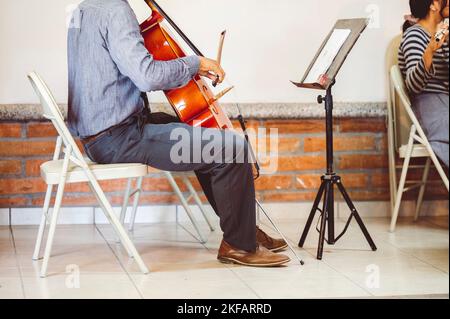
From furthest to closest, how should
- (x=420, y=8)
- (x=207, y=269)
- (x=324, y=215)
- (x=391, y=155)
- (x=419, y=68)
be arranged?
(x=391, y=155) → (x=420, y=8) → (x=419, y=68) → (x=324, y=215) → (x=207, y=269)

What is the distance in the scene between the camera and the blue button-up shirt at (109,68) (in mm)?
2945

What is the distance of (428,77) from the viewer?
3576 millimetres

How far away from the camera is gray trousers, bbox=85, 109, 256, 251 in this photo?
10.1ft

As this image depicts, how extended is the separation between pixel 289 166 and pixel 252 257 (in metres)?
1.09

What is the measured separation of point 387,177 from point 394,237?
601mm

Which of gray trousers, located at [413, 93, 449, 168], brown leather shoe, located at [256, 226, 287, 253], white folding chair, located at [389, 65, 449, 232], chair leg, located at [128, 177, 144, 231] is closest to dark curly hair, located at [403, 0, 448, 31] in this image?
white folding chair, located at [389, 65, 449, 232]

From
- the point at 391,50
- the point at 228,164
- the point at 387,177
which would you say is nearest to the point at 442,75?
the point at 391,50

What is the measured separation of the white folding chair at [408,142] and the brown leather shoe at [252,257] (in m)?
0.89

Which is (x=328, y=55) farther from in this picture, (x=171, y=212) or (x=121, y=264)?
(x=171, y=212)

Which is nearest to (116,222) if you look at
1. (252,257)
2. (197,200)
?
(252,257)

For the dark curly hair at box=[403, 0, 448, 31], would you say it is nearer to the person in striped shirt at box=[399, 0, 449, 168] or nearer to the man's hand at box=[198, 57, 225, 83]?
the person in striped shirt at box=[399, 0, 449, 168]

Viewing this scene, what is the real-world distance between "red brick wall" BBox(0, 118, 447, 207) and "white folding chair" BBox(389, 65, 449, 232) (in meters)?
0.18

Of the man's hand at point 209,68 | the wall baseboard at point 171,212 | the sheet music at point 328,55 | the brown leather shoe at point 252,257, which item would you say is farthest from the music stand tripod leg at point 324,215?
the wall baseboard at point 171,212
